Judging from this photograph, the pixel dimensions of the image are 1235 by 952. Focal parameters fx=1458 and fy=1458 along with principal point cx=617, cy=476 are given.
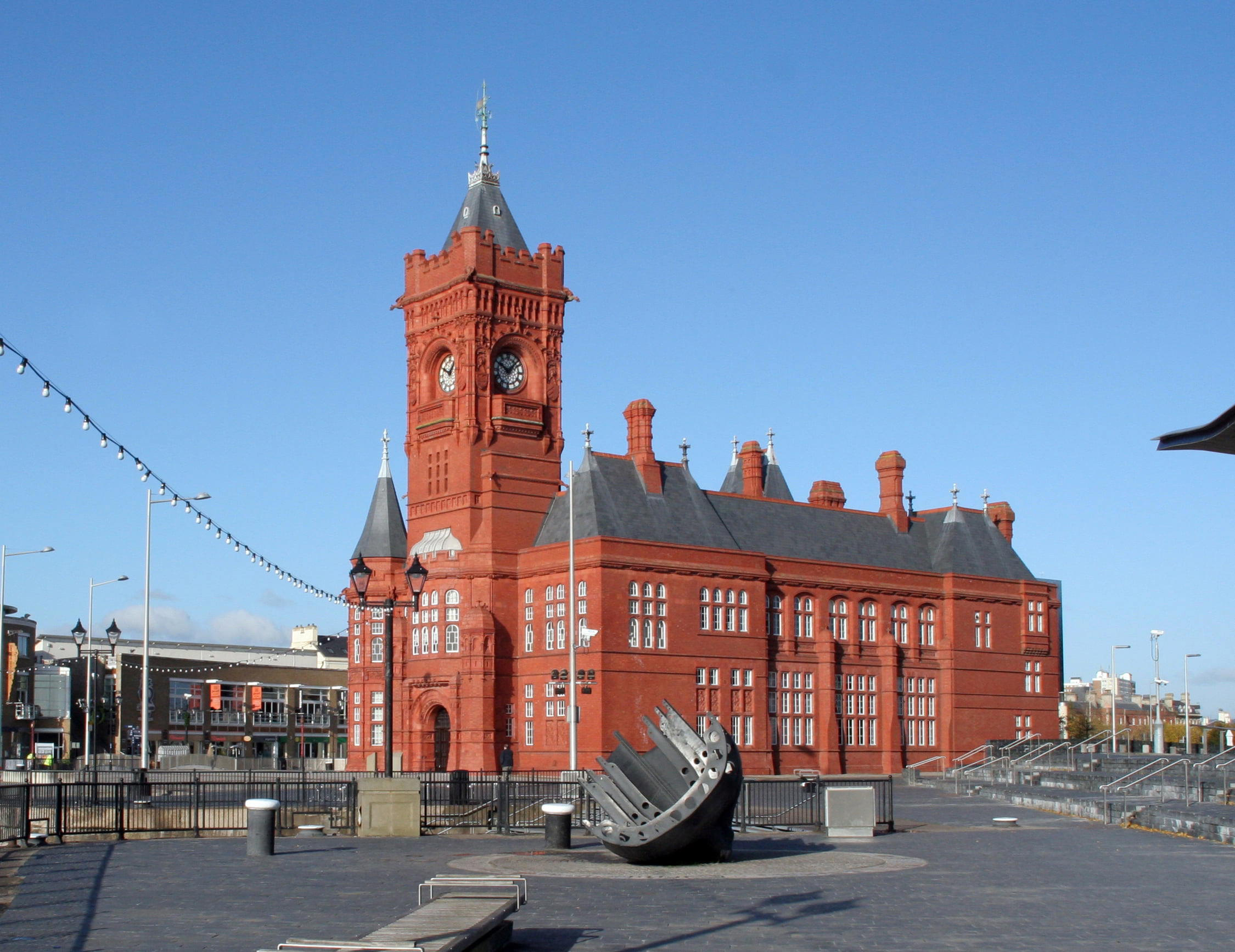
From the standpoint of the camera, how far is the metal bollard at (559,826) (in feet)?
84.8

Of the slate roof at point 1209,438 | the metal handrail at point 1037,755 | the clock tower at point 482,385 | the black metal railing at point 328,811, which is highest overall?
the clock tower at point 482,385

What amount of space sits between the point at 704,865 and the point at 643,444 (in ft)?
152

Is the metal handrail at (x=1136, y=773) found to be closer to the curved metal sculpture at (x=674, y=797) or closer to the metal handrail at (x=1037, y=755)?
the metal handrail at (x=1037, y=755)

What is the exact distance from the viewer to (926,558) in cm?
7856

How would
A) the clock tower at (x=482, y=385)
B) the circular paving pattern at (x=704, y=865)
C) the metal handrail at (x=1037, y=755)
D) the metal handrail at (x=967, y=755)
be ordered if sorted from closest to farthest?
the circular paving pattern at (x=704, y=865) < the metal handrail at (x=1037, y=755) < the clock tower at (x=482, y=385) < the metal handrail at (x=967, y=755)

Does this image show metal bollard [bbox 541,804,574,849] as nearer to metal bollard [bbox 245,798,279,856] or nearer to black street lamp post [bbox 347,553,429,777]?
black street lamp post [bbox 347,553,429,777]

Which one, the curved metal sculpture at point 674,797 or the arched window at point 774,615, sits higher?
the arched window at point 774,615

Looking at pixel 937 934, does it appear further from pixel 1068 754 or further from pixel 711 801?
pixel 1068 754

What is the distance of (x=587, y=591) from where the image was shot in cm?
6284

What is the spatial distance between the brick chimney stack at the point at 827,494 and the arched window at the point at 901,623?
26.4ft

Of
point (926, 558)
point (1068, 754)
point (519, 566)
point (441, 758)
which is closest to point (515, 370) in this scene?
point (519, 566)

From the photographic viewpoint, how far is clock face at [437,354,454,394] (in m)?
69.8

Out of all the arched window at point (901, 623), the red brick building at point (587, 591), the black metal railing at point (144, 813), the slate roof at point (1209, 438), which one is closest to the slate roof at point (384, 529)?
the red brick building at point (587, 591)

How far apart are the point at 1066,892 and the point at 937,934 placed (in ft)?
15.0
